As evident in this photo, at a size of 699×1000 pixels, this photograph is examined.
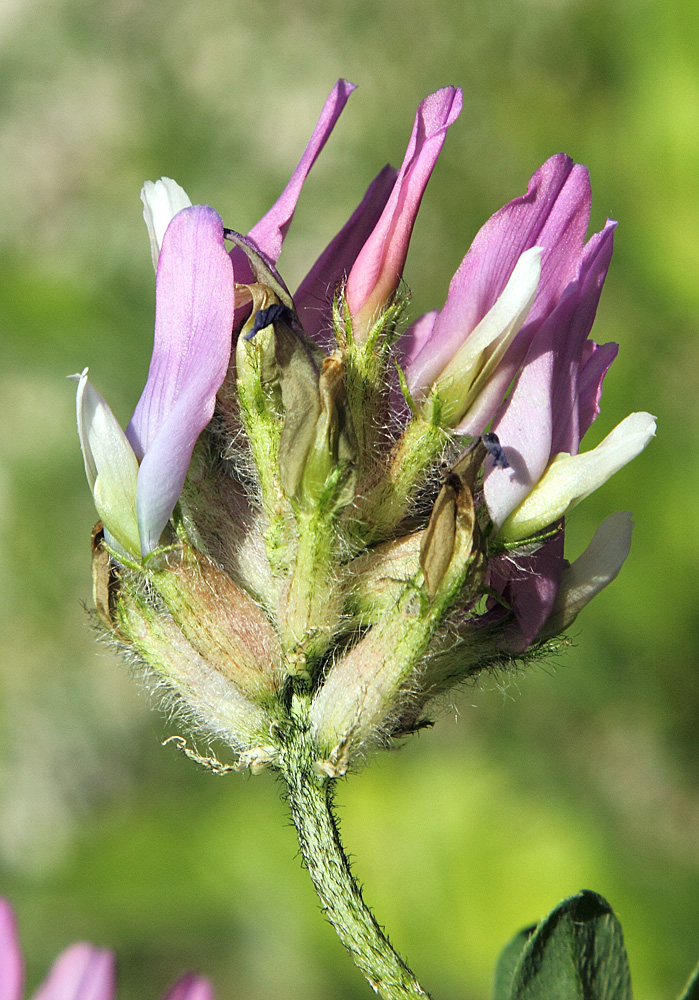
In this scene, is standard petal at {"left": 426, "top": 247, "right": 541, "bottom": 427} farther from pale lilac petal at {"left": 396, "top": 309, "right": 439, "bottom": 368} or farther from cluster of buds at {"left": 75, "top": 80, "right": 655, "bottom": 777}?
pale lilac petal at {"left": 396, "top": 309, "right": 439, "bottom": 368}

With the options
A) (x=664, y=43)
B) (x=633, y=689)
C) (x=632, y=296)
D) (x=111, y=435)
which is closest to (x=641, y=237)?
(x=632, y=296)

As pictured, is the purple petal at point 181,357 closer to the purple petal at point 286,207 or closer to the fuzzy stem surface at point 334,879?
the purple petal at point 286,207

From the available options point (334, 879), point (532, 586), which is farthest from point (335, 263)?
point (334, 879)

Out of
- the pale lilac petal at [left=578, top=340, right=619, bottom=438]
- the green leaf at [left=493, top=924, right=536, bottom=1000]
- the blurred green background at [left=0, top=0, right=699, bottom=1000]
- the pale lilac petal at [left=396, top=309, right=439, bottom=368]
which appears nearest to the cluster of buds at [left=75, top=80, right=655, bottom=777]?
the pale lilac petal at [left=578, top=340, right=619, bottom=438]

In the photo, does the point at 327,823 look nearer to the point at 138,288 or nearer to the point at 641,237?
the point at 641,237

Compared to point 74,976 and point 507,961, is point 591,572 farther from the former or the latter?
point 74,976

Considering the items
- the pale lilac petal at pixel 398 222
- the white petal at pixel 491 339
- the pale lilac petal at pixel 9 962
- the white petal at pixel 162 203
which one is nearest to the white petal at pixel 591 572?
the white petal at pixel 491 339

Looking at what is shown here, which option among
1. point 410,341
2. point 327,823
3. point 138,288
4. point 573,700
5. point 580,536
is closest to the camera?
point 327,823
